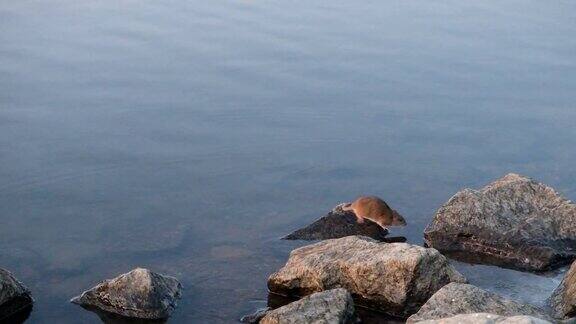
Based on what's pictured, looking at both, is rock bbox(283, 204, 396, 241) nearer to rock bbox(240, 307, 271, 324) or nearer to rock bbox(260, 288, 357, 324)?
rock bbox(240, 307, 271, 324)

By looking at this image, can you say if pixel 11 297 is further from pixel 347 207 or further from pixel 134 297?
pixel 347 207

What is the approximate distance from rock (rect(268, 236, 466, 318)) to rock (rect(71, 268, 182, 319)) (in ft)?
3.87

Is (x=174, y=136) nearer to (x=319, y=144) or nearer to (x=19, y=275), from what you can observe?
(x=319, y=144)

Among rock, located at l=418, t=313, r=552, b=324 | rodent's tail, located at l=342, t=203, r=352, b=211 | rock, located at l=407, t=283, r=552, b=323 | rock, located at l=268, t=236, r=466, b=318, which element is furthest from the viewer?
rodent's tail, located at l=342, t=203, r=352, b=211

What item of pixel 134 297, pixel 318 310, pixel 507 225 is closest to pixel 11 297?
Answer: pixel 134 297

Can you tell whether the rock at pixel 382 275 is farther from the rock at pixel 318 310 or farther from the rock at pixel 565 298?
the rock at pixel 565 298

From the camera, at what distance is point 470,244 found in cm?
1055

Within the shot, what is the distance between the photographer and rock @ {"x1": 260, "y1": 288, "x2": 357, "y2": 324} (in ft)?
26.5

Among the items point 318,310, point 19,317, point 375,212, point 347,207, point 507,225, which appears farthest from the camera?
point 347,207

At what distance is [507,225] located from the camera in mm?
10570

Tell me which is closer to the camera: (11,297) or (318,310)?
(318,310)

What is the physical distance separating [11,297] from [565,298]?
475 centimetres

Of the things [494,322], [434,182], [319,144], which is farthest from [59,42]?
[494,322]

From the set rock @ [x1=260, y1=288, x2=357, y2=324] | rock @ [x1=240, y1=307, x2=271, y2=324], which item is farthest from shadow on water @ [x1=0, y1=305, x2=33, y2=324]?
rock @ [x1=260, y1=288, x2=357, y2=324]
